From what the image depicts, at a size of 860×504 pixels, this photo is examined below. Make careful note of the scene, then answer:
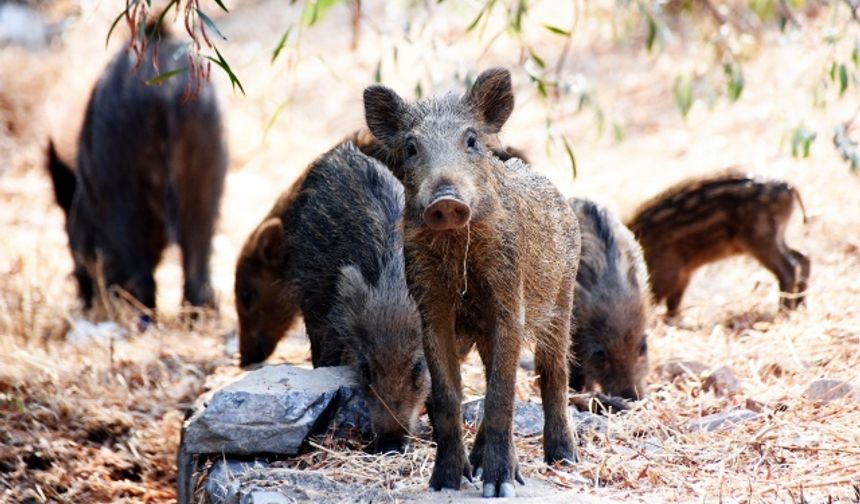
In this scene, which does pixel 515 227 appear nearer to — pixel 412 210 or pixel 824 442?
pixel 412 210

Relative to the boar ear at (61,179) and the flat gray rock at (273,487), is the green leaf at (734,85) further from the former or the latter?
the boar ear at (61,179)

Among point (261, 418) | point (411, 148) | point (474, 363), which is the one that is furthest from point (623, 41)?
point (411, 148)

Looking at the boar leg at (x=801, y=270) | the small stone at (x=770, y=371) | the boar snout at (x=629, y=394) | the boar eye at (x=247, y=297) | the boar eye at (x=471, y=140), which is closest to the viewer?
the boar eye at (x=471, y=140)

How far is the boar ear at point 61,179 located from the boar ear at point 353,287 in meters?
4.64

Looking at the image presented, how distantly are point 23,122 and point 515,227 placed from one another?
11393 millimetres

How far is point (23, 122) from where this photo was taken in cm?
1452

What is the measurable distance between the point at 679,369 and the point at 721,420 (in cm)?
143

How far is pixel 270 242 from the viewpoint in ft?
24.1

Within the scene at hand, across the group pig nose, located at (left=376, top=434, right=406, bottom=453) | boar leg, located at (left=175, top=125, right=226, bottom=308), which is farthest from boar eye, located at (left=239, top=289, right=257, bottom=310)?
pig nose, located at (left=376, top=434, right=406, bottom=453)

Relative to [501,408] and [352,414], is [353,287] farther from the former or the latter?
[501,408]

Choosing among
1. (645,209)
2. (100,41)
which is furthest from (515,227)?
(100,41)

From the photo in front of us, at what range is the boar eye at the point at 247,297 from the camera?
7.45m

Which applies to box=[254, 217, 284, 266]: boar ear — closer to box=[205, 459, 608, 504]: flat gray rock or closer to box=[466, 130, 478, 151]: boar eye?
box=[205, 459, 608, 504]: flat gray rock

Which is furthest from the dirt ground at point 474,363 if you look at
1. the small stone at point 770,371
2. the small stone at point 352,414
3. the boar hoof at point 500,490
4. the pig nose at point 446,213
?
the pig nose at point 446,213
